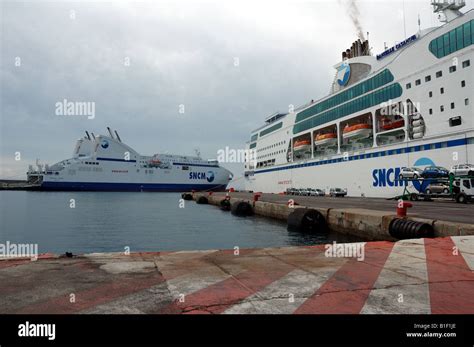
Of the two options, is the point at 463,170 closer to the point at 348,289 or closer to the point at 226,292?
the point at 348,289

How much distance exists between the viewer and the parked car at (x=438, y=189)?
30356 mm

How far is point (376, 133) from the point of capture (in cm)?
4397

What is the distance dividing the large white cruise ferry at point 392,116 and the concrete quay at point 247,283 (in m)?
28.7

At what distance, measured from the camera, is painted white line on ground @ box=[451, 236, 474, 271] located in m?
7.42

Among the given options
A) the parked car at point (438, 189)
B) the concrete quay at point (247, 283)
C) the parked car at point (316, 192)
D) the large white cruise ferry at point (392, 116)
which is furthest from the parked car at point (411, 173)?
the concrete quay at point (247, 283)

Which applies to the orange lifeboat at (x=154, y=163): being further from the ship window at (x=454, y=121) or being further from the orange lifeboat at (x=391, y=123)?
the ship window at (x=454, y=121)

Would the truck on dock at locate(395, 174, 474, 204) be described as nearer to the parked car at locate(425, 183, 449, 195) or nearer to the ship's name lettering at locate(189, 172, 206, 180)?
the parked car at locate(425, 183, 449, 195)

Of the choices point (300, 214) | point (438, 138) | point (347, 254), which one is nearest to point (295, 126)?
point (438, 138)

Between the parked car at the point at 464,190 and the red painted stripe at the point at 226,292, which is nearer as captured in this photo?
the red painted stripe at the point at 226,292

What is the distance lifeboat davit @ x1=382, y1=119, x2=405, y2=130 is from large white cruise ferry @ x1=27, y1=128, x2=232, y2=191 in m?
82.9

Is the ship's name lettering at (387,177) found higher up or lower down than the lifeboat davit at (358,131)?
lower down

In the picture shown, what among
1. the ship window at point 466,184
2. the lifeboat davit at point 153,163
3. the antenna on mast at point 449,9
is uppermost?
the antenna on mast at point 449,9

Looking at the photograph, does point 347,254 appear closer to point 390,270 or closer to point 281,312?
point 390,270
